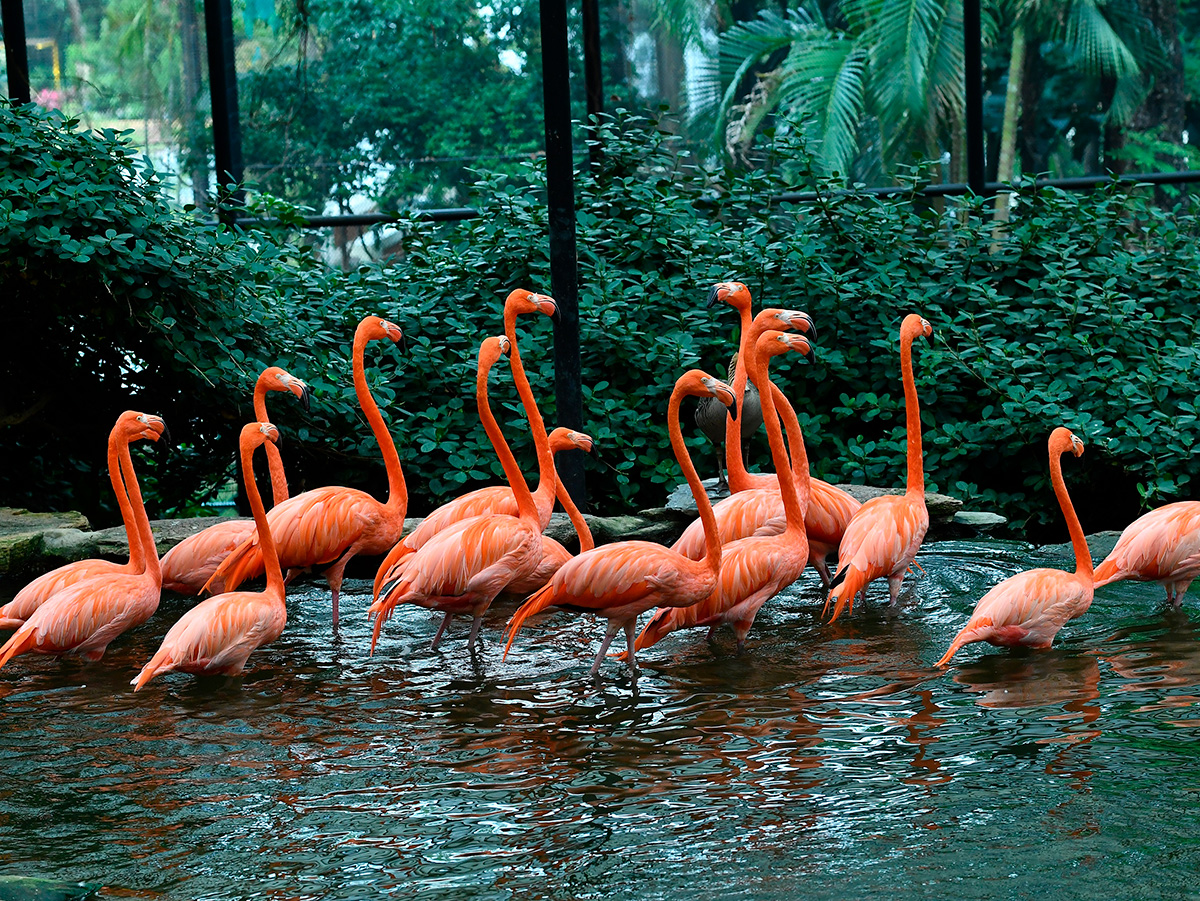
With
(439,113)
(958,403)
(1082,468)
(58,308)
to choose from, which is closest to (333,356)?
(58,308)

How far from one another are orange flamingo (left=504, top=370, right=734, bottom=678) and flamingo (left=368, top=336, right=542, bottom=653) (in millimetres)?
264

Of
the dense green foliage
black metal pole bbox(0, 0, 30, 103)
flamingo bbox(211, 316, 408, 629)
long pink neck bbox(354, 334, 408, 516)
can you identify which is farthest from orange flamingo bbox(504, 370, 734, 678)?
black metal pole bbox(0, 0, 30, 103)

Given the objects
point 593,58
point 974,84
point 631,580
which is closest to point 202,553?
point 631,580

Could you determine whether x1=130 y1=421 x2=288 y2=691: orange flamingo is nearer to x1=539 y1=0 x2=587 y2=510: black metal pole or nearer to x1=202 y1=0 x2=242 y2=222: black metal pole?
x1=539 y1=0 x2=587 y2=510: black metal pole

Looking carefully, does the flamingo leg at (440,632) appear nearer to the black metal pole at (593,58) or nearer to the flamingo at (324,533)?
the flamingo at (324,533)

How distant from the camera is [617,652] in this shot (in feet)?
15.3

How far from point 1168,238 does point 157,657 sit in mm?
6197

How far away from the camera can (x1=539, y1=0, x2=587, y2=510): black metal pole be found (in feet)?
19.6

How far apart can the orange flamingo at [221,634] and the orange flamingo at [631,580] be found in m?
0.85

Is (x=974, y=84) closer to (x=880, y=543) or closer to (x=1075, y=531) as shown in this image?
(x=1075, y=531)

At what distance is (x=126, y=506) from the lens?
485cm

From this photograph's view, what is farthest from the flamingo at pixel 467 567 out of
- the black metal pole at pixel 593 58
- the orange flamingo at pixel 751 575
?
the black metal pole at pixel 593 58

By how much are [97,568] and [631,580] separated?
2.06 meters

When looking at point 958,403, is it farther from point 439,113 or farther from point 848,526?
point 439,113
